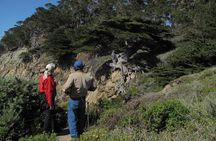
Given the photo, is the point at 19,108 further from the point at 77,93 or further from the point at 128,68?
the point at 128,68

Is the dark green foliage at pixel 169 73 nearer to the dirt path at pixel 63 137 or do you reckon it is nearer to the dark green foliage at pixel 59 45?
the dirt path at pixel 63 137

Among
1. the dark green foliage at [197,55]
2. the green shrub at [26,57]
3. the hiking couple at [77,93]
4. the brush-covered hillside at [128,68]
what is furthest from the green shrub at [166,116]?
the green shrub at [26,57]

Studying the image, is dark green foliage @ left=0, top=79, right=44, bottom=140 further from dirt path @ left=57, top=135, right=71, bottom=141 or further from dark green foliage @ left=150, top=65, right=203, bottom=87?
dark green foliage @ left=150, top=65, right=203, bottom=87

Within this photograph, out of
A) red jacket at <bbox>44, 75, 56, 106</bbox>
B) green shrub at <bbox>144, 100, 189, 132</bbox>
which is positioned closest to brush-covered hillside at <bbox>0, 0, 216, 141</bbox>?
green shrub at <bbox>144, 100, 189, 132</bbox>

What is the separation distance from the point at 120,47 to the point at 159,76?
793 cm

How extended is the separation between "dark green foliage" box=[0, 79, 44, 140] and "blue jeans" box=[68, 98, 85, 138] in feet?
5.97

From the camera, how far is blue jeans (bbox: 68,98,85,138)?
28.6ft

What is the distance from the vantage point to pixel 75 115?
8828 millimetres

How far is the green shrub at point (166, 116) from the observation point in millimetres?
7707

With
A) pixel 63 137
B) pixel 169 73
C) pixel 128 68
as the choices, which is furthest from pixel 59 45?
pixel 63 137

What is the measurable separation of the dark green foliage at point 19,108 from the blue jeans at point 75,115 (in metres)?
1.82

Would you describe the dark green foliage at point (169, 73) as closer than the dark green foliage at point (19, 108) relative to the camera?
No

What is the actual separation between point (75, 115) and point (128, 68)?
1988 cm

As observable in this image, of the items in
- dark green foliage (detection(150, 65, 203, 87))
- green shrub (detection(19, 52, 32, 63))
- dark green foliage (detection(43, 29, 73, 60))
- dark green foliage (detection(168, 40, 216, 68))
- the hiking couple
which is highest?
green shrub (detection(19, 52, 32, 63))
